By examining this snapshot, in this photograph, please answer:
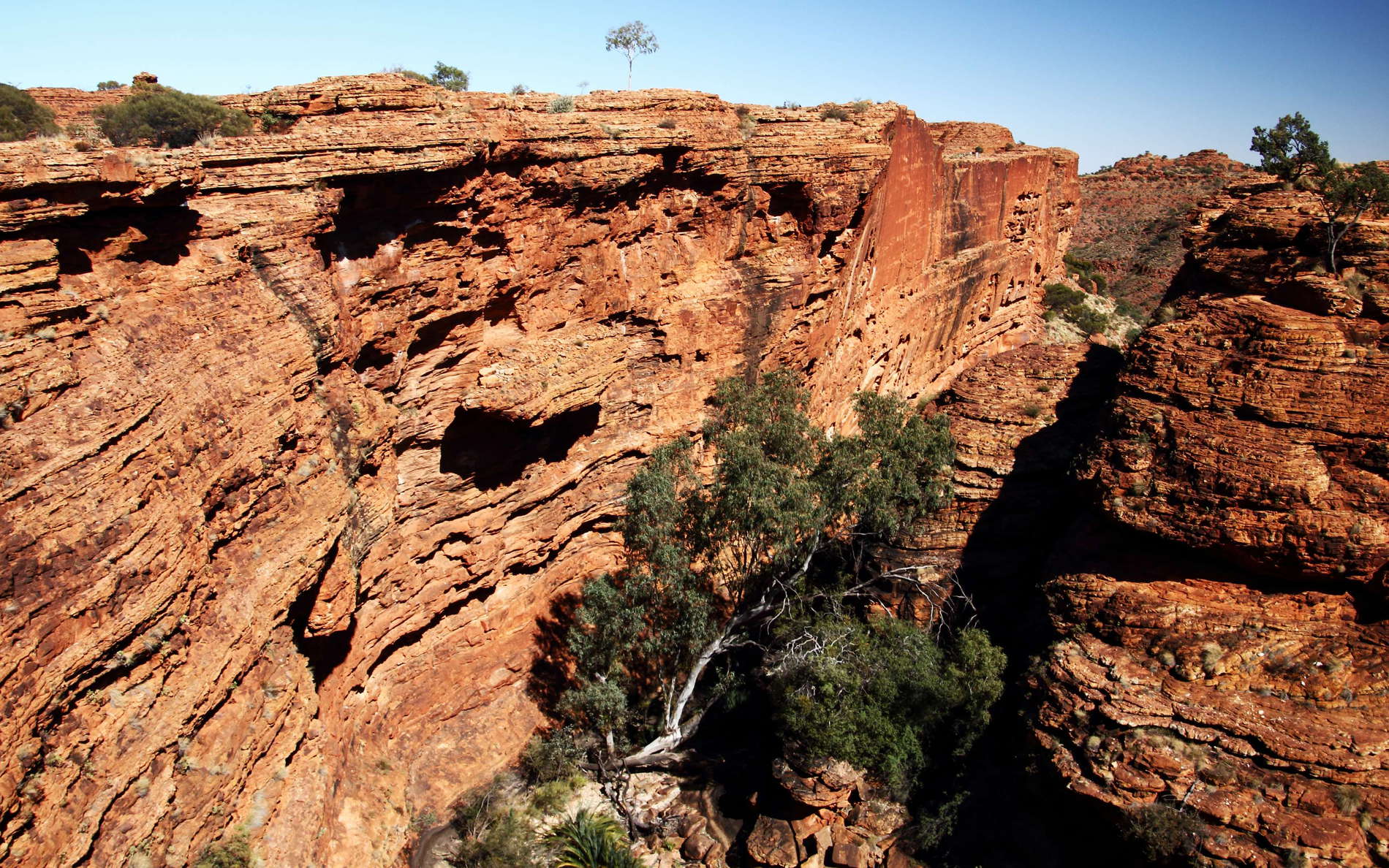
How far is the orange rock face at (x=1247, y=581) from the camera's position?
12016 millimetres

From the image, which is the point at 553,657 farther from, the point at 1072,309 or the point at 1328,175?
the point at 1072,309

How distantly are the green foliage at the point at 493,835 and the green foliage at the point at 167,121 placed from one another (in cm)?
1127

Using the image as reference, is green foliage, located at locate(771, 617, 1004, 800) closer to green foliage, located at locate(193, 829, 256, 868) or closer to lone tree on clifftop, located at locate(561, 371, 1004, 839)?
lone tree on clifftop, located at locate(561, 371, 1004, 839)

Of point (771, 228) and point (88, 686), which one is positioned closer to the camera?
point (88, 686)

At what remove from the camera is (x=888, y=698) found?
607 inches

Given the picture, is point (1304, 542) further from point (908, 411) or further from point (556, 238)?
point (556, 238)

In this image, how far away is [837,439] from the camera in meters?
17.6

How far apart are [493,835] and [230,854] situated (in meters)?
5.02

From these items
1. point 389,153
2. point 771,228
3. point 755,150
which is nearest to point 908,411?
point 771,228

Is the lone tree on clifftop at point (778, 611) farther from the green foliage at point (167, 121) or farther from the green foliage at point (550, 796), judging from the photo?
the green foliage at point (167, 121)

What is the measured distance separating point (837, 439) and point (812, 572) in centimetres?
388

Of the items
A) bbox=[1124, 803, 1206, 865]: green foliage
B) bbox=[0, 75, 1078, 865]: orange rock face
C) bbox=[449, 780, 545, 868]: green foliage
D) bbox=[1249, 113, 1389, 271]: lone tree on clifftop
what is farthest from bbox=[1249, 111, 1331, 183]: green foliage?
bbox=[449, 780, 545, 868]: green foliage

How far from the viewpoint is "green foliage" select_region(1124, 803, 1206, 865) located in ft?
38.4

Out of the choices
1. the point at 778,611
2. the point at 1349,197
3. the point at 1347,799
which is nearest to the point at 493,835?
the point at 778,611
